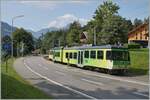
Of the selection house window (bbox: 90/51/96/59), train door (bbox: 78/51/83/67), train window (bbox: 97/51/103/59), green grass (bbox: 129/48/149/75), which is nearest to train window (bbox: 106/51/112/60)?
train window (bbox: 97/51/103/59)

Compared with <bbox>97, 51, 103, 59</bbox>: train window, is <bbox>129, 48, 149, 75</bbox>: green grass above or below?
below

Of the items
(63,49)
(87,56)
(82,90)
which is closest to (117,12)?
(63,49)

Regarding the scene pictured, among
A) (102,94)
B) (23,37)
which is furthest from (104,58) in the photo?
(23,37)

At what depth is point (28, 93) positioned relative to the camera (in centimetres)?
1848

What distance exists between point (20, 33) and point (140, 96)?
136 metres

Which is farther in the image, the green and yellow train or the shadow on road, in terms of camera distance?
the green and yellow train

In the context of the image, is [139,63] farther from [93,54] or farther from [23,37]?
[23,37]

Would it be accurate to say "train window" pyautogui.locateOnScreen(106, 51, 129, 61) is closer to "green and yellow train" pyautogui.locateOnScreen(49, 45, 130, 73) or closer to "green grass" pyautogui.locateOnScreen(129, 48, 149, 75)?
"green and yellow train" pyautogui.locateOnScreen(49, 45, 130, 73)

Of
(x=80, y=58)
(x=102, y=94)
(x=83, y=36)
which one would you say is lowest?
(x=102, y=94)

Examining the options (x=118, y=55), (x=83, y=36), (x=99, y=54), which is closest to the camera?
(x=118, y=55)

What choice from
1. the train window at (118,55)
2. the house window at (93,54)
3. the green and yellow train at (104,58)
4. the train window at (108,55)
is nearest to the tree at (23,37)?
the green and yellow train at (104,58)

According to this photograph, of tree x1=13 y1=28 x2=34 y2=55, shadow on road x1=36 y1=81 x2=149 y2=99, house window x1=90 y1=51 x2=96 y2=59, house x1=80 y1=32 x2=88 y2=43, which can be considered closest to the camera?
shadow on road x1=36 y1=81 x2=149 y2=99

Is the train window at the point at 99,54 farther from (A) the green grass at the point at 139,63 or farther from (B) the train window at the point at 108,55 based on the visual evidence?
(A) the green grass at the point at 139,63

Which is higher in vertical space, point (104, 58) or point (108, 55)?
point (108, 55)
